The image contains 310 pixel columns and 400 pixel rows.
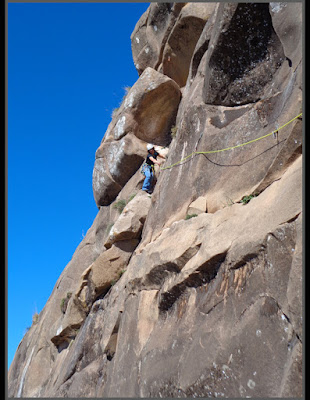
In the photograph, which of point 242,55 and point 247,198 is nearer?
point 247,198

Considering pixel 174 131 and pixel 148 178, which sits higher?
pixel 174 131

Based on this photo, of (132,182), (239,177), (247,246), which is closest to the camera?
(247,246)

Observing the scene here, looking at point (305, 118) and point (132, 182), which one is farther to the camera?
point (132, 182)

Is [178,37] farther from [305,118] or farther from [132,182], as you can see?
[305,118]

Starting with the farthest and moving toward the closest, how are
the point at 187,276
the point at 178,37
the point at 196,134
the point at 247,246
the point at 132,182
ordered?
the point at 132,182 → the point at 178,37 → the point at 196,134 → the point at 187,276 → the point at 247,246

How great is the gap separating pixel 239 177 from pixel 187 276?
7.45ft

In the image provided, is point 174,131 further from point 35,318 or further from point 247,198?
point 35,318

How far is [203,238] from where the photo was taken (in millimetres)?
8094

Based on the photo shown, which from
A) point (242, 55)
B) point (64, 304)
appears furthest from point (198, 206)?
point (64, 304)

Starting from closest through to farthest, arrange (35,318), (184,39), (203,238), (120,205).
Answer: (203,238)
(184,39)
(120,205)
(35,318)

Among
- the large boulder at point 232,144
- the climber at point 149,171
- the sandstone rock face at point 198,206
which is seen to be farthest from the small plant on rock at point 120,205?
the sandstone rock face at point 198,206

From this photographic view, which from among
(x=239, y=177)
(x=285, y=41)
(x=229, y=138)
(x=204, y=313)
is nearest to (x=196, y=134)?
(x=229, y=138)

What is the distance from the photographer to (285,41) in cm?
832
